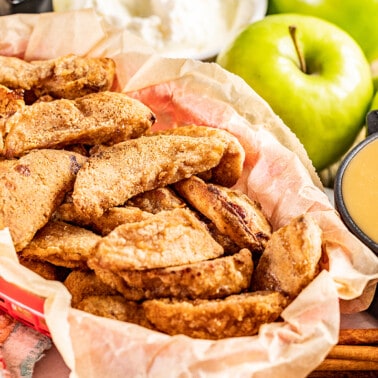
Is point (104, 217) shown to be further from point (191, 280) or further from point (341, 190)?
point (341, 190)

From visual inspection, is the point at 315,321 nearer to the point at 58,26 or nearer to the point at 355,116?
the point at 355,116

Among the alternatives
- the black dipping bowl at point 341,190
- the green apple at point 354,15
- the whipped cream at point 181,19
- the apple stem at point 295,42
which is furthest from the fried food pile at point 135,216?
the green apple at point 354,15

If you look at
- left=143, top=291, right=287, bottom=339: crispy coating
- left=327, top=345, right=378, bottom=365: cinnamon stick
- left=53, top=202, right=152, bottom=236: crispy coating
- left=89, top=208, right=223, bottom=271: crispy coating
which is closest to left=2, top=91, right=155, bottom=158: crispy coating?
left=53, top=202, right=152, bottom=236: crispy coating

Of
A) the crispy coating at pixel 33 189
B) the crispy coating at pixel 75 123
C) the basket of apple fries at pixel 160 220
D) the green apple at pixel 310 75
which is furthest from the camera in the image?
the green apple at pixel 310 75

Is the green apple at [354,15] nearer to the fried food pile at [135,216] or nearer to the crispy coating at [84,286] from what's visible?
the fried food pile at [135,216]

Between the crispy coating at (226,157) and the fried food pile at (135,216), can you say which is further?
the crispy coating at (226,157)

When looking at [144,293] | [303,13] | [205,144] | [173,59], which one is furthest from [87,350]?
[303,13]
